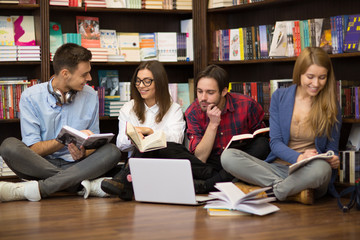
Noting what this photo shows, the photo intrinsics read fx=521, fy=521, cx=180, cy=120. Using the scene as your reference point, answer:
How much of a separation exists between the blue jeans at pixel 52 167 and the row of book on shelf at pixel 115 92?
876 mm

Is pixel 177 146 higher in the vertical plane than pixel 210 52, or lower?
lower

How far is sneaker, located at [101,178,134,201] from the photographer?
3.00 metres

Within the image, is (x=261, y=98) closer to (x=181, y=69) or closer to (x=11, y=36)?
(x=181, y=69)

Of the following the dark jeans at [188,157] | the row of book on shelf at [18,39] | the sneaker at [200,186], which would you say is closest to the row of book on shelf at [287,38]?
the dark jeans at [188,157]

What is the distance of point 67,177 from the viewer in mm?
3113

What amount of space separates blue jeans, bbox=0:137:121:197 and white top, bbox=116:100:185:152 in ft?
0.53

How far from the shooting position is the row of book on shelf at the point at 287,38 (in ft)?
11.2

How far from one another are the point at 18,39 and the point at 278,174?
220 centimetres

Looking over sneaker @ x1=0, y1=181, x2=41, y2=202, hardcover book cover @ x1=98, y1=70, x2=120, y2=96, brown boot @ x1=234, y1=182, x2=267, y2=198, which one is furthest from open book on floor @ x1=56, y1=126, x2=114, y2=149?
hardcover book cover @ x1=98, y1=70, x2=120, y2=96

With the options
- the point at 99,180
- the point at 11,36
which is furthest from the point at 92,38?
the point at 99,180

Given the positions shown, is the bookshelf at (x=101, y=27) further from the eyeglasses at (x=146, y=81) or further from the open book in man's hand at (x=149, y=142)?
the open book in man's hand at (x=149, y=142)

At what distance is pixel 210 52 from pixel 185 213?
1.84 meters

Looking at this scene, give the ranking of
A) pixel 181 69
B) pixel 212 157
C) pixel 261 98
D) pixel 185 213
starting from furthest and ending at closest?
pixel 181 69, pixel 261 98, pixel 212 157, pixel 185 213

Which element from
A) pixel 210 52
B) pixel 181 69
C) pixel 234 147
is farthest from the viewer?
pixel 181 69
